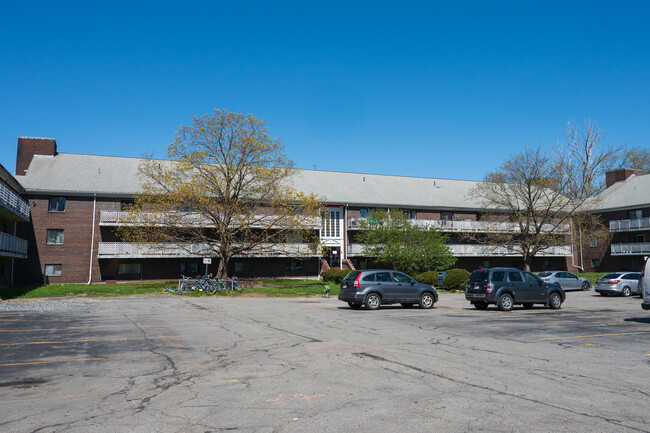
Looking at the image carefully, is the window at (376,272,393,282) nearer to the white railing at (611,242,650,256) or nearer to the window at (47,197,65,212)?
the window at (47,197,65,212)

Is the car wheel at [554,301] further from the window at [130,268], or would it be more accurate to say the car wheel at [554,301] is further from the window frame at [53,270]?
the window frame at [53,270]

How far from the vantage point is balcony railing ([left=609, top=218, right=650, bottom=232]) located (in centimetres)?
4747

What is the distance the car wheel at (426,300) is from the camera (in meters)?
21.0

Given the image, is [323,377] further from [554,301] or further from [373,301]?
[554,301]

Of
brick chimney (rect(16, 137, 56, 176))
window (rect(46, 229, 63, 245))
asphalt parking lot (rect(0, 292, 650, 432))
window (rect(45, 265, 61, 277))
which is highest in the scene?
brick chimney (rect(16, 137, 56, 176))

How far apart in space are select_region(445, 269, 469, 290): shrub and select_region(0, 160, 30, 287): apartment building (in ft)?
91.9

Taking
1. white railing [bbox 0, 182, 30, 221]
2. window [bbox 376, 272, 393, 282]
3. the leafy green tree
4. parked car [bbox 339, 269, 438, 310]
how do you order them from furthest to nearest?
the leafy green tree, white railing [bbox 0, 182, 30, 221], window [bbox 376, 272, 393, 282], parked car [bbox 339, 269, 438, 310]

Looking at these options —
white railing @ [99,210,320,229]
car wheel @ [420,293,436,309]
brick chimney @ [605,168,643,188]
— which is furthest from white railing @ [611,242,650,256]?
car wheel @ [420,293,436,309]

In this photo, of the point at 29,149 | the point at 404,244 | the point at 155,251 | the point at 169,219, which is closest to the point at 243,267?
the point at 155,251

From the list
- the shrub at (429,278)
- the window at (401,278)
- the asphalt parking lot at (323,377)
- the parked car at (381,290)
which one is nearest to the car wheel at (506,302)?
the parked car at (381,290)

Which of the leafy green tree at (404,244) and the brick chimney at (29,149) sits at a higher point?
the brick chimney at (29,149)

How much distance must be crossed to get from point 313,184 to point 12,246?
84.2 ft

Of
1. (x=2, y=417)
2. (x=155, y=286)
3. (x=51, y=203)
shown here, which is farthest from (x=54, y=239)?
(x=2, y=417)

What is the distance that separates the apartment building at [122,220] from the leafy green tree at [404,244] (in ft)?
14.0
